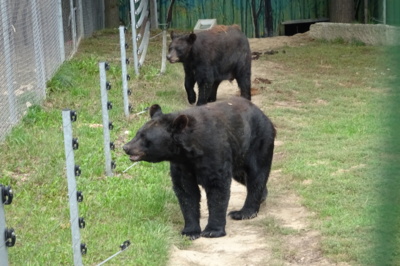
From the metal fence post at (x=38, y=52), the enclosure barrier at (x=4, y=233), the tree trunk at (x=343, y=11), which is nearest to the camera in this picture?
the enclosure barrier at (x=4, y=233)

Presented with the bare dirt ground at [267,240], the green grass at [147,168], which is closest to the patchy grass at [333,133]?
the green grass at [147,168]

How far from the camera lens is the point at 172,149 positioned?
6.17 metres

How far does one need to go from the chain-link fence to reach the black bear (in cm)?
204

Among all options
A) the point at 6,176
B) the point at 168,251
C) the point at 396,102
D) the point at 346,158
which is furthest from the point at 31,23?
the point at 396,102

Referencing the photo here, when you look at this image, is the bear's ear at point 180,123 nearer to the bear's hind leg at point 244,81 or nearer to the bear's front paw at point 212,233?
the bear's front paw at point 212,233

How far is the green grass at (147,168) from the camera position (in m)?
5.69

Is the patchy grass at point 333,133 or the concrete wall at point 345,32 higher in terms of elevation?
the concrete wall at point 345,32

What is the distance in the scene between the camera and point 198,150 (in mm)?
6242

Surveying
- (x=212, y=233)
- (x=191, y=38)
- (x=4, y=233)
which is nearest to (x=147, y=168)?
(x=212, y=233)

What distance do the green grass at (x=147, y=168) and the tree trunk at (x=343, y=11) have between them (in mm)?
5899

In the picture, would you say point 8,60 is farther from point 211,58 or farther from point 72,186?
point 72,186

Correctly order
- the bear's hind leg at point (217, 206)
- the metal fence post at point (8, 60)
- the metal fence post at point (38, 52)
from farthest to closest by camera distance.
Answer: the metal fence post at point (38, 52) < the metal fence post at point (8, 60) < the bear's hind leg at point (217, 206)

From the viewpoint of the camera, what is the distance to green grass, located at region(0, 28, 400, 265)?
18.7 feet

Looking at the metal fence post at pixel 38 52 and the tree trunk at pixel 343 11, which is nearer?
the metal fence post at pixel 38 52
